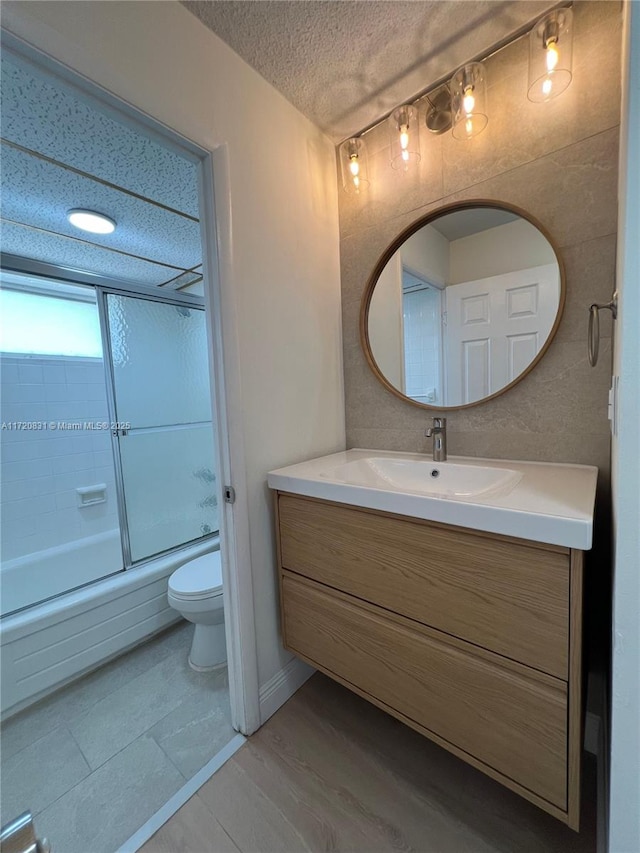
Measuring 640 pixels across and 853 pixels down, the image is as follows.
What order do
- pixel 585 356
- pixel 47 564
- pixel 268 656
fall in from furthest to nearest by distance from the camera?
pixel 47 564, pixel 268 656, pixel 585 356

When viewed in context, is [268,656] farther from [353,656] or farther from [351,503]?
[351,503]

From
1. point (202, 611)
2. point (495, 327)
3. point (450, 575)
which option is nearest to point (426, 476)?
point (450, 575)

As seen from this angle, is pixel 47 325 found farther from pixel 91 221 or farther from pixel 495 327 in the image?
pixel 495 327

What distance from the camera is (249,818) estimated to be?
96cm

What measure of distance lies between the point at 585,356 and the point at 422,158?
0.95 m

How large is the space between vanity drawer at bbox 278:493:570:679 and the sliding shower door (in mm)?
1446

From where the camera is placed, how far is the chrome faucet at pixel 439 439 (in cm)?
126

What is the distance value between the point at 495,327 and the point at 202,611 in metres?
1.65

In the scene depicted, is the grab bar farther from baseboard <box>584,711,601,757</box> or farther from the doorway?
baseboard <box>584,711,601,757</box>

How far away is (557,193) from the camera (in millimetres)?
1064

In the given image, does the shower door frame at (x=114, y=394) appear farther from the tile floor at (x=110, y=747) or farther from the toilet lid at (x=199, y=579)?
the tile floor at (x=110, y=747)

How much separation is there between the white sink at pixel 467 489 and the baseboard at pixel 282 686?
697mm

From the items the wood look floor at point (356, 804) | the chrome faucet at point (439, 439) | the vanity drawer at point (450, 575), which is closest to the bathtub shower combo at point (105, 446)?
the wood look floor at point (356, 804)

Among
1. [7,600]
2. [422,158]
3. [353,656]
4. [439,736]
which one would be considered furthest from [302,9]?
[7,600]
